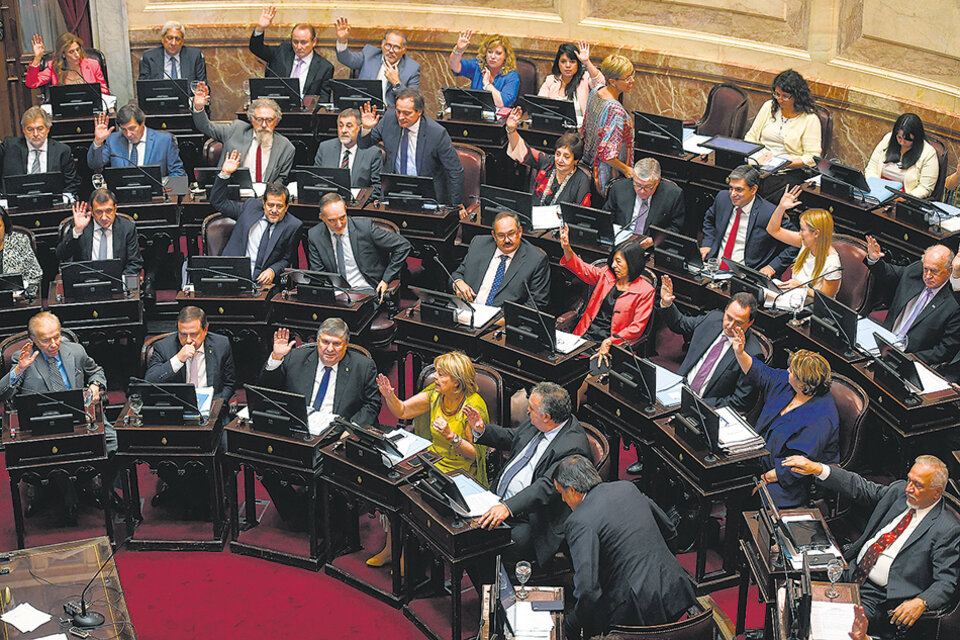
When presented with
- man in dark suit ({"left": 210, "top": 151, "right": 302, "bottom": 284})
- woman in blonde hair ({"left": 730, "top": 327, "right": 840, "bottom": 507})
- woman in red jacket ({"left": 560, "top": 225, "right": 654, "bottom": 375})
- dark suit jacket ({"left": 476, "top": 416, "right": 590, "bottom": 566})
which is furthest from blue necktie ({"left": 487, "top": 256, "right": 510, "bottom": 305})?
woman in blonde hair ({"left": 730, "top": 327, "right": 840, "bottom": 507})

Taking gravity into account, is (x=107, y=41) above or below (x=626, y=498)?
above

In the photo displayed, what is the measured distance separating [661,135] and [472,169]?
140cm

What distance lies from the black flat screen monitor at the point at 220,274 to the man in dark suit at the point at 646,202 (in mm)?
2411

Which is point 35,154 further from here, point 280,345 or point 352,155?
point 280,345

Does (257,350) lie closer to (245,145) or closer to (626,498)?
(245,145)

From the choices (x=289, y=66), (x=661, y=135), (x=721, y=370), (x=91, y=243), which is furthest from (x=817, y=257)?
(x=289, y=66)

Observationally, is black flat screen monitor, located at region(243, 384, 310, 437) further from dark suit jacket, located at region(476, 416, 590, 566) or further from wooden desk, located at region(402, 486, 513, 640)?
dark suit jacket, located at region(476, 416, 590, 566)

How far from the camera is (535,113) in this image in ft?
29.5

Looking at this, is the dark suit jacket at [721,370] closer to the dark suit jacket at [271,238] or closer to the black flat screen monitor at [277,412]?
the black flat screen monitor at [277,412]

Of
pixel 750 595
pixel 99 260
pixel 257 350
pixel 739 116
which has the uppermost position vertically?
pixel 739 116

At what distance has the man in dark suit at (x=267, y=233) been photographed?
307 inches

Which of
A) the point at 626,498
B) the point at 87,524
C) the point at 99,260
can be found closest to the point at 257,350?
the point at 99,260

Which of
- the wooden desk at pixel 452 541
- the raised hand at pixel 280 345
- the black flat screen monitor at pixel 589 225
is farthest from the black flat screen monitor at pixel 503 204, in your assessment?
the wooden desk at pixel 452 541

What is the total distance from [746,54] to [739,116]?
81 cm
